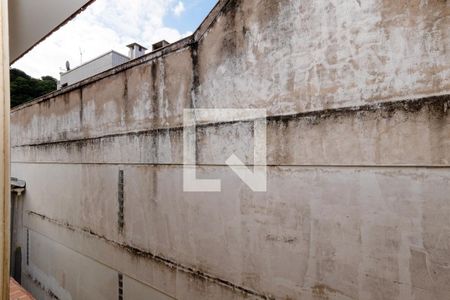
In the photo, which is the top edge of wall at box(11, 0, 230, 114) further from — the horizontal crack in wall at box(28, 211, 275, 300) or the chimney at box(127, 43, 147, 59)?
the chimney at box(127, 43, 147, 59)

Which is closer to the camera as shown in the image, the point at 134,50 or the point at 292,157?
the point at 292,157

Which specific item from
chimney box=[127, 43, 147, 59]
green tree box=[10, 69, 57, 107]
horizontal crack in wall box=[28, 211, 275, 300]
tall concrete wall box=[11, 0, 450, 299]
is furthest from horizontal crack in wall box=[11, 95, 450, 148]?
green tree box=[10, 69, 57, 107]

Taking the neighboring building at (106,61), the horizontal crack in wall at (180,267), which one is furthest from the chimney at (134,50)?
the horizontal crack in wall at (180,267)

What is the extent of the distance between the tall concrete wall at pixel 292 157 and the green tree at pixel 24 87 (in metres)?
13.3

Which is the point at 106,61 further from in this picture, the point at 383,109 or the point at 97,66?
the point at 383,109

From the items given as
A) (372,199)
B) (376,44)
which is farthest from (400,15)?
(372,199)

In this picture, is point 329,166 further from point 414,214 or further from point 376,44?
point 376,44

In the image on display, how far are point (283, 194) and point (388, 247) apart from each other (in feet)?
3.58

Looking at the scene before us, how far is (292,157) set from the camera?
302 cm

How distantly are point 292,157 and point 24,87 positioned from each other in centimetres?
1785

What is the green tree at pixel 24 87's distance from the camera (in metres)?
15.2

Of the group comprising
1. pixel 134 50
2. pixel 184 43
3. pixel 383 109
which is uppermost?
pixel 134 50

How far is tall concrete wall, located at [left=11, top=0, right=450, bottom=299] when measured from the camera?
90.7 inches

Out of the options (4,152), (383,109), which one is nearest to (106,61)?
(383,109)
